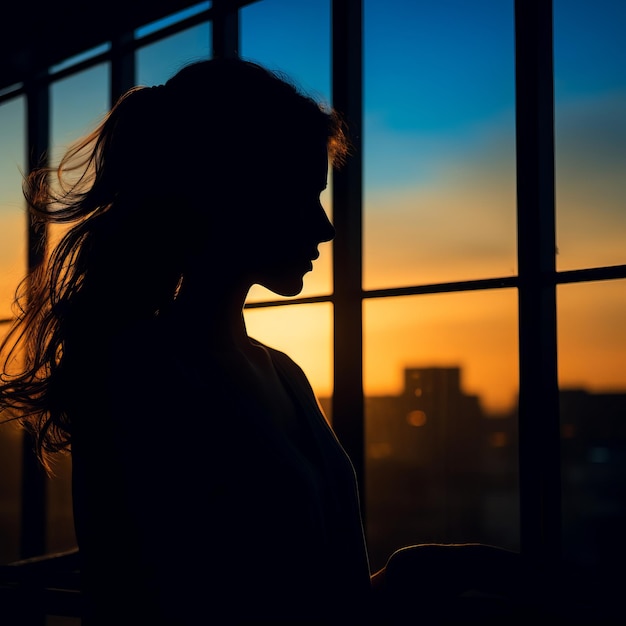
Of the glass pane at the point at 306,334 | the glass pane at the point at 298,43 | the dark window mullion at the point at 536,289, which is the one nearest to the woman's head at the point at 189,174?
the dark window mullion at the point at 536,289

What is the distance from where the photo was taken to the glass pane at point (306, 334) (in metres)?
3.10

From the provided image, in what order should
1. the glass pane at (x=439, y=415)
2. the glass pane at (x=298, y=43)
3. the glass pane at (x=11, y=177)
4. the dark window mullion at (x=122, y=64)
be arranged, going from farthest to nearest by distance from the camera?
the glass pane at (x=11, y=177), the dark window mullion at (x=122, y=64), the glass pane at (x=298, y=43), the glass pane at (x=439, y=415)

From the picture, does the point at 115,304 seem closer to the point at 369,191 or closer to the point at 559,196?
the point at 559,196

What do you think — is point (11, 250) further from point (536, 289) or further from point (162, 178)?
point (162, 178)

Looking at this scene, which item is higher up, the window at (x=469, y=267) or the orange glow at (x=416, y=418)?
the window at (x=469, y=267)

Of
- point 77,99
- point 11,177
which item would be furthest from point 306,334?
point 11,177

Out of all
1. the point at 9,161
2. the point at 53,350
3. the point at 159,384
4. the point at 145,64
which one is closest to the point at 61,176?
the point at 53,350

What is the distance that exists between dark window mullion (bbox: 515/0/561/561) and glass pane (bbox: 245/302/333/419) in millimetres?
867

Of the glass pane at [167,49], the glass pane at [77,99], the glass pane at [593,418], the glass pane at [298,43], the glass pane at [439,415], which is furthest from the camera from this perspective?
the glass pane at [77,99]

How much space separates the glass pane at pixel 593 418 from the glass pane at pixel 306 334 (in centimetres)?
99

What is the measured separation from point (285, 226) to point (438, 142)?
2.21 m

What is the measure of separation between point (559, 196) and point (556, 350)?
0.55 meters

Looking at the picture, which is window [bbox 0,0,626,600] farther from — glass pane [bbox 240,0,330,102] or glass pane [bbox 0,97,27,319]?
glass pane [bbox 0,97,27,319]

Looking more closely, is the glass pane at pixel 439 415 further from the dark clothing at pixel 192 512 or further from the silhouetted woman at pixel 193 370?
the dark clothing at pixel 192 512
